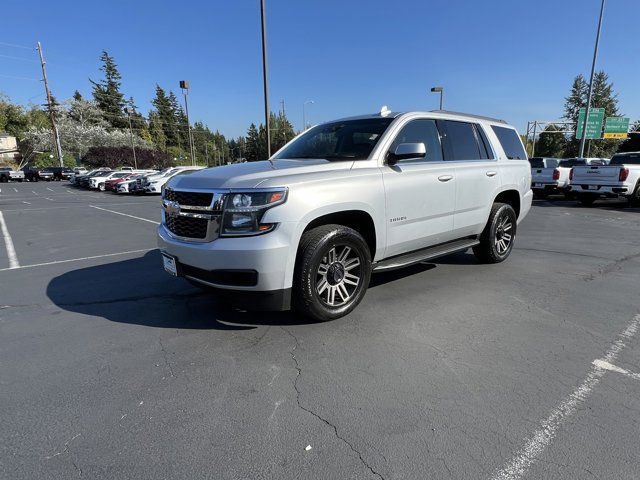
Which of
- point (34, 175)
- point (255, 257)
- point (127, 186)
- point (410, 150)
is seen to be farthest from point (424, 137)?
point (34, 175)

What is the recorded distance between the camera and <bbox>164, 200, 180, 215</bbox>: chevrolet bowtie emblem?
3674mm

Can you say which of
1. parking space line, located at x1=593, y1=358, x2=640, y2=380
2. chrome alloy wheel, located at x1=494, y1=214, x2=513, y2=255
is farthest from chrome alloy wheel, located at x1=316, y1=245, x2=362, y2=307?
chrome alloy wheel, located at x1=494, y1=214, x2=513, y2=255

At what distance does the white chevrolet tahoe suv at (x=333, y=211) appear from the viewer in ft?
10.7

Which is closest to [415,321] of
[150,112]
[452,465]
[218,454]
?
[452,465]

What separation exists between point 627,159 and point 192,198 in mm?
17672

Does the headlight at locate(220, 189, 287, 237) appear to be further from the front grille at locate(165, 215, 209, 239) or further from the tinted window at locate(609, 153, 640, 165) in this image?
the tinted window at locate(609, 153, 640, 165)

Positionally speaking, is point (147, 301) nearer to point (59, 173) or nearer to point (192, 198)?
point (192, 198)

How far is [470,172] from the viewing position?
504cm

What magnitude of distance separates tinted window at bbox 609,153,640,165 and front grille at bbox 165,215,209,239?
1720 cm

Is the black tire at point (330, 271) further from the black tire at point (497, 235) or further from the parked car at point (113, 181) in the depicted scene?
the parked car at point (113, 181)

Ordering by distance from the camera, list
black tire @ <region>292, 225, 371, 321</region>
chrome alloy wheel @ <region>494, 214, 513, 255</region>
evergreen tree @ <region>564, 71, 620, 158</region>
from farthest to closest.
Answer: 1. evergreen tree @ <region>564, 71, 620, 158</region>
2. chrome alloy wheel @ <region>494, 214, 513, 255</region>
3. black tire @ <region>292, 225, 371, 321</region>

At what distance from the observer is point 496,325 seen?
377cm

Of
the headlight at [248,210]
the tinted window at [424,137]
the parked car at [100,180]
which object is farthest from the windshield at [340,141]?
the parked car at [100,180]

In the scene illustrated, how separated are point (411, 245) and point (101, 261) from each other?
5.03 meters
